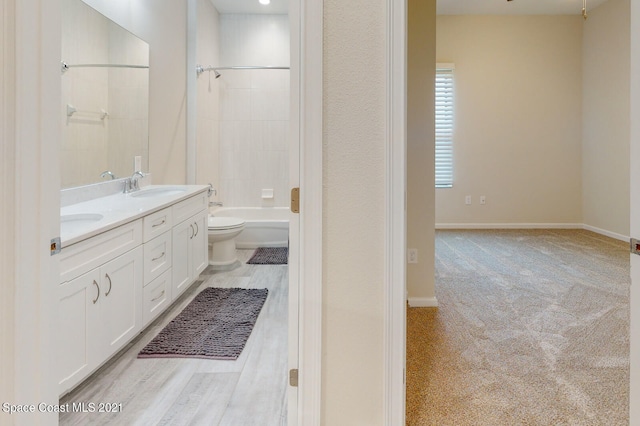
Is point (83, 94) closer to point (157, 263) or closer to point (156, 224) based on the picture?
point (156, 224)

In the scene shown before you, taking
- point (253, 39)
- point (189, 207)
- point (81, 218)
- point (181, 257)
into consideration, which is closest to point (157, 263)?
point (181, 257)

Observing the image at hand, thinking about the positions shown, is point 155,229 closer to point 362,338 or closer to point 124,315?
point 124,315

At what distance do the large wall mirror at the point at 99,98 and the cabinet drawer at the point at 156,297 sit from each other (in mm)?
799

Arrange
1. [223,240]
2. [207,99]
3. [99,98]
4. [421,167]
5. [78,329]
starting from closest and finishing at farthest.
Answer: [78,329]
[99,98]
[421,167]
[223,240]
[207,99]

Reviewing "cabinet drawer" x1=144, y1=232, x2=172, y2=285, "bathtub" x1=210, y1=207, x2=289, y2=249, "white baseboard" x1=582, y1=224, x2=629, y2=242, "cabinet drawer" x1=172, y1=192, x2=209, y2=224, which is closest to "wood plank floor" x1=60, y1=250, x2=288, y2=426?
"cabinet drawer" x1=144, y1=232, x2=172, y2=285

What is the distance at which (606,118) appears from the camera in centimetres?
576

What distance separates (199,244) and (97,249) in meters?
1.70

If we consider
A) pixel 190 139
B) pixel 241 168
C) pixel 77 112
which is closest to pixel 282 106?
pixel 241 168

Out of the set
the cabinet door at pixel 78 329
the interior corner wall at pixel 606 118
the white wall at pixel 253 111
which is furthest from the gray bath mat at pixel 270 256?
the interior corner wall at pixel 606 118

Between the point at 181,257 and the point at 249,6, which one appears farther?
the point at 249,6

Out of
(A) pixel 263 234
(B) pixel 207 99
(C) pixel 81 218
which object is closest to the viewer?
(C) pixel 81 218

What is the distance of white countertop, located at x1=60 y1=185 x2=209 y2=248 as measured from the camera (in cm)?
187

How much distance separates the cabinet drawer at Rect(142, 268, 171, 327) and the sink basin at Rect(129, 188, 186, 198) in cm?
71

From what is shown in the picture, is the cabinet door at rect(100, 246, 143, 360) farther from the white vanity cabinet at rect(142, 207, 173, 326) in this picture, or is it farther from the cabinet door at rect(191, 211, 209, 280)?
the cabinet door at rect(191, 211, 209, 280)
